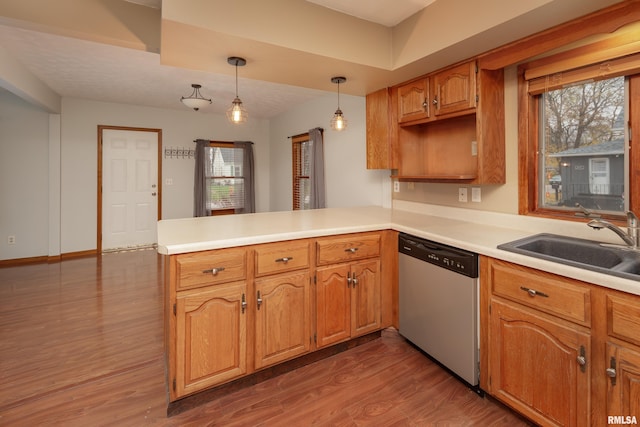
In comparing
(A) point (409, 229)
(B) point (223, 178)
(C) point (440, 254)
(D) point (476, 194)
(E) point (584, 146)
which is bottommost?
(C) point (440, 254)

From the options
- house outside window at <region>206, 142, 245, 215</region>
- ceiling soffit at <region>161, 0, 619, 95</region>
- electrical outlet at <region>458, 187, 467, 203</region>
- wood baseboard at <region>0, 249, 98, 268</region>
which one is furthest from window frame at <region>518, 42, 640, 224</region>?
wood baseboard at <region>0, 249, 98, 268</region>

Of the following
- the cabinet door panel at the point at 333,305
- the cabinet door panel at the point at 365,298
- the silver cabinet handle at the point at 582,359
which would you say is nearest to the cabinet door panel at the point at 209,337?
the cabinet door panel at the point at 333,305

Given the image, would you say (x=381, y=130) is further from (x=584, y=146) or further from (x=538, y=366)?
(x=538, y=366)

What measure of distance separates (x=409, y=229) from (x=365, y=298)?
0.60 m

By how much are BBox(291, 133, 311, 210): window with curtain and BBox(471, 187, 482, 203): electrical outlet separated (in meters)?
3.07

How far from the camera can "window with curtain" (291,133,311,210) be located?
5359mm

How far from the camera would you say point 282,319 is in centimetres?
206

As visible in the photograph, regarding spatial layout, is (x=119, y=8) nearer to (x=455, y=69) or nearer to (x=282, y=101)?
(x=455, y=69)

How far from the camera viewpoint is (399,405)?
1.85 meters

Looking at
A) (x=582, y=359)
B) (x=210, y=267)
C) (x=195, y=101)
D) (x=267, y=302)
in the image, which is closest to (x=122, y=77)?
(x=195, y=101)

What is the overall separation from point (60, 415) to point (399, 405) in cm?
186

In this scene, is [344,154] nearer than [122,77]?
No

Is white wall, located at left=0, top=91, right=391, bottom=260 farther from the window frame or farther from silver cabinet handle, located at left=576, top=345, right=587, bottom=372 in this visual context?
silver cabinet handle, located at left=576, top=345, right=587, bottom=372

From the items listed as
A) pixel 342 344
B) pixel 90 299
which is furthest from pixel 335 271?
pixel 90 299
